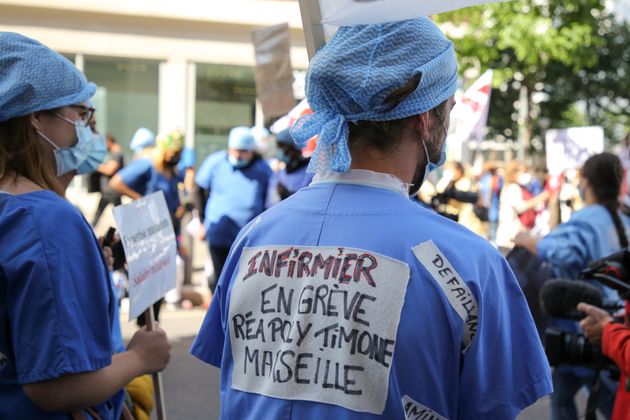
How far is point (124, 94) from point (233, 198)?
36.5 ft

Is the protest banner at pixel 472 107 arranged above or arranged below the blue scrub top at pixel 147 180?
above

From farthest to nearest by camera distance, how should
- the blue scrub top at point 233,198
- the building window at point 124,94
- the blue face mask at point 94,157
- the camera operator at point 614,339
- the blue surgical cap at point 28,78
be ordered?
1. the building window at point 124,94
2. the blue scrub top at point 233,198
3. the camera operator at point 614,339
4. the blue face mask at point 94,157
5. the blue surgical cap at point 28,78

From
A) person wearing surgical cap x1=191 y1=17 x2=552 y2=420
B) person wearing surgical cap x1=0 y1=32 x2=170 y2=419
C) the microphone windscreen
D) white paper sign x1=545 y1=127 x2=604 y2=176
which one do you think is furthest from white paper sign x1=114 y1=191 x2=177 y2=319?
white paper sign x1=545 y1=127 x2=604 y2=176

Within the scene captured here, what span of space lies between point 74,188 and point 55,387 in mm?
16832

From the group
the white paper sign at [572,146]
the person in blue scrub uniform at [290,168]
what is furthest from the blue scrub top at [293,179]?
the white paper sign at [572,146]

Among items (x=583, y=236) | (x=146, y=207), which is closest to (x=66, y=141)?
(x=146, y=207)

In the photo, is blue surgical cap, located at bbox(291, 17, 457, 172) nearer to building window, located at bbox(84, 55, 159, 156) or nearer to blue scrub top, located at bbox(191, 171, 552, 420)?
blue scrub top, located at bbox(191, 171, 552, 420)

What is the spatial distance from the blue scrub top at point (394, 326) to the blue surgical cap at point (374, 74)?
0.12 meters

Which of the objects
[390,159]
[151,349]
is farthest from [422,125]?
[151,349]

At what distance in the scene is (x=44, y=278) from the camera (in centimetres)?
197

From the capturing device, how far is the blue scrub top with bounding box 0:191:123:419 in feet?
6.46

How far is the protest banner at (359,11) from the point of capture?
66.7 inches

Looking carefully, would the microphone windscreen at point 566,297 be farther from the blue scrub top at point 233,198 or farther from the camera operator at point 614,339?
the blue scrub top at point 233,198

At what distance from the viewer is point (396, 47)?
169cm
